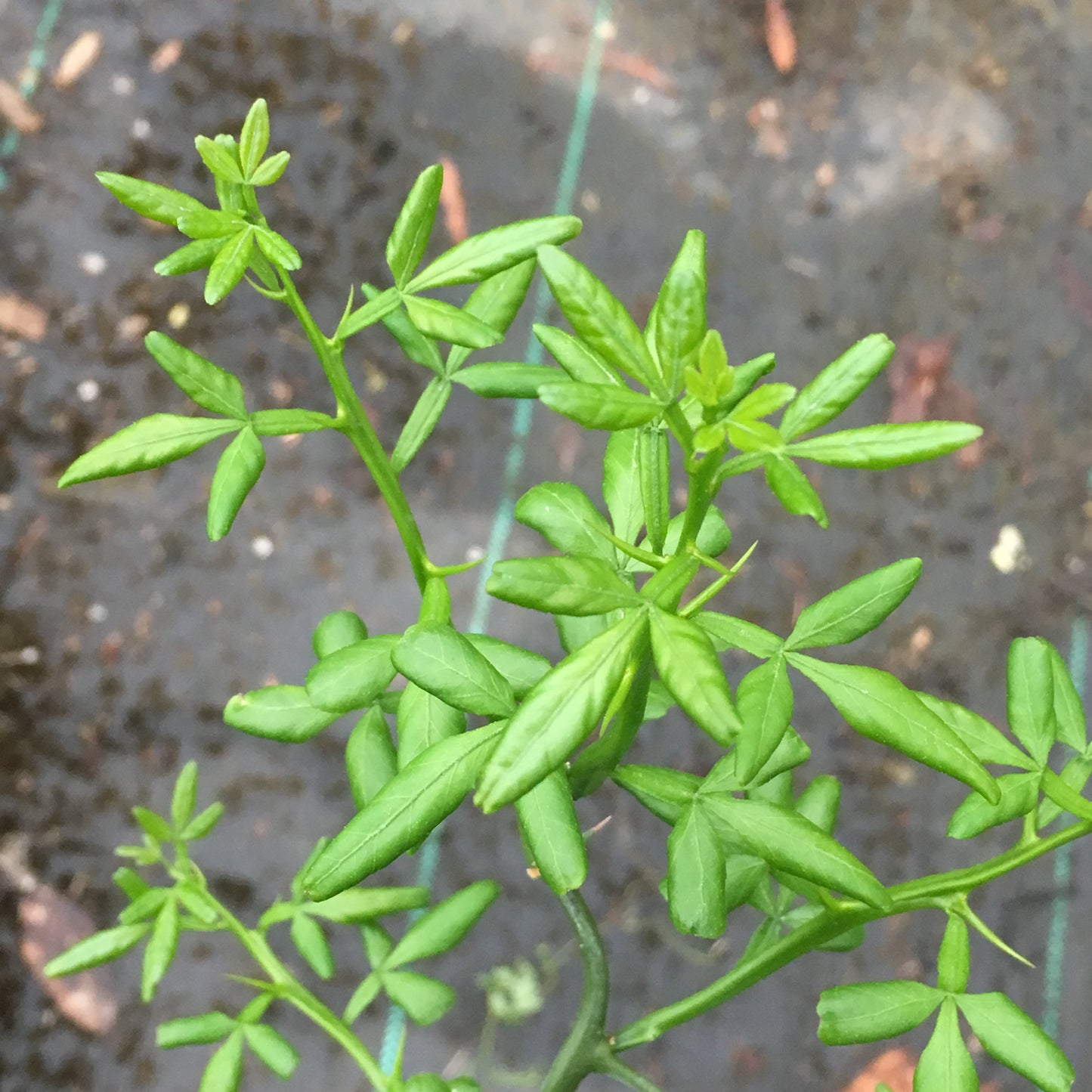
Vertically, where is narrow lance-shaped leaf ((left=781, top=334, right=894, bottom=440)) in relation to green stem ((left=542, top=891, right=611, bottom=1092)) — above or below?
above

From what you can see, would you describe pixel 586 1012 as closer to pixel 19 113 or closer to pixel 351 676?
pixel 351 676

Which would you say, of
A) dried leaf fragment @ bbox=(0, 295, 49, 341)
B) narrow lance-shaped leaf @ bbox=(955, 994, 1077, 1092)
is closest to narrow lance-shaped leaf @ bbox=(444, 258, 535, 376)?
narrow lance-shaped leaf @ bbox=(955, 994, 1077, 1092)

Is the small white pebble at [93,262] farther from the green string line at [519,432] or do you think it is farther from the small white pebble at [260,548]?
the green string line at [519,432]

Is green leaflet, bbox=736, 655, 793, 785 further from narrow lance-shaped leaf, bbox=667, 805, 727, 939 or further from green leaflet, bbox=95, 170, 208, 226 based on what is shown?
green leaflet, bbox=95, 170, 208, 226

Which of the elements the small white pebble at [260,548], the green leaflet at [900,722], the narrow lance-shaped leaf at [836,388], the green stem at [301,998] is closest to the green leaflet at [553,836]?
the green leaflet at [900,722]

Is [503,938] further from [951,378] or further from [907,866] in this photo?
[951,378]

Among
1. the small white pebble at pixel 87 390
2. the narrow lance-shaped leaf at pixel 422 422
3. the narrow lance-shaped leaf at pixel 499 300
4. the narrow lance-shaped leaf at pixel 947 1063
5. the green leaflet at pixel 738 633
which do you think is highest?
the narrow lance-shaped leaf at pixel 499 300

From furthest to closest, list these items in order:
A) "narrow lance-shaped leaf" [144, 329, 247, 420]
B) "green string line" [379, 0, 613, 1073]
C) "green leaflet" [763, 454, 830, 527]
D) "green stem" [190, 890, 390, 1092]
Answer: "green string line" [379, 0, 613, 1073] → "green stem" [190, 890, 390, 1092] → "narrow lance-shaped leaf" [144, 329, 247, 420] → "green leaflet" [763, 454, 830, 527]
